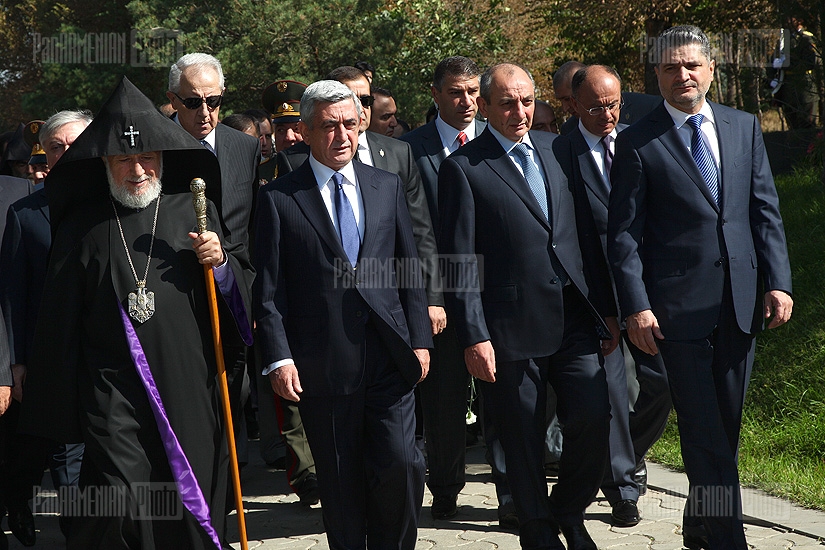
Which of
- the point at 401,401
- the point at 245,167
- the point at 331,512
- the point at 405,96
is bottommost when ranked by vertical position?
the point at 331,512

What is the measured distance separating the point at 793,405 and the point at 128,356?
15.5 ft

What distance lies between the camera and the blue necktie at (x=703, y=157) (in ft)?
16.1

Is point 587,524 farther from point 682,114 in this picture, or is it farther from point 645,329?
point 682,114

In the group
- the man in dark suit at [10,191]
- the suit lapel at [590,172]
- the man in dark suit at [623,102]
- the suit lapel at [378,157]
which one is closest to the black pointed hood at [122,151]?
the suit lapel at [378,157]

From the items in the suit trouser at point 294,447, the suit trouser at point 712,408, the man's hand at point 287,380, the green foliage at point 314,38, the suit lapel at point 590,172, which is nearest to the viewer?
the man's hand at point 287,380

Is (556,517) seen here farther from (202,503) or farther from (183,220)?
(183,220)

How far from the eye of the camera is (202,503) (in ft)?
15.5

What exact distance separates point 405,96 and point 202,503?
57.1ft

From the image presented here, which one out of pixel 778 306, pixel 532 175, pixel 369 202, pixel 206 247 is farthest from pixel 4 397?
pixel 778 306

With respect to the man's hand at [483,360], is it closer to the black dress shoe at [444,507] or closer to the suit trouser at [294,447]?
the black dress shoe at [444,507]

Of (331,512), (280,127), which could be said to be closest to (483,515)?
(331,512)

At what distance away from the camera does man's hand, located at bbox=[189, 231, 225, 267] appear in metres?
4.70

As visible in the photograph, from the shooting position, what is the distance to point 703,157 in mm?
4953

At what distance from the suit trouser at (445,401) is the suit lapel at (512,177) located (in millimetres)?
1294
